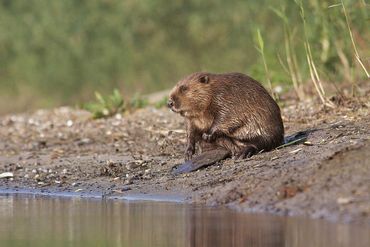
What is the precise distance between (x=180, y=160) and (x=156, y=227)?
306 centimetres

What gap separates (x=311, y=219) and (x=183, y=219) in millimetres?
905

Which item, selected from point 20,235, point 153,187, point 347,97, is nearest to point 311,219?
point 20,235

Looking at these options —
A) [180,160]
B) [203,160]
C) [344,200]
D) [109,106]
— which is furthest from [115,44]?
[344,200]

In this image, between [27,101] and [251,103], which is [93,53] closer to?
[27,101]

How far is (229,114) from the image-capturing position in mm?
9500

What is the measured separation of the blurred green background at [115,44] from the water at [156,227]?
8060mm

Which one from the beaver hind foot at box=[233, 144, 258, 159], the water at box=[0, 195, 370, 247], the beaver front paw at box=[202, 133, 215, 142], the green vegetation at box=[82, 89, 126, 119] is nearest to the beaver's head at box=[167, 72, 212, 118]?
the beaver front paw at box=[202, 133, 215, 142]

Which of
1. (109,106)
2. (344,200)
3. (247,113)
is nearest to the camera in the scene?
(344,200)

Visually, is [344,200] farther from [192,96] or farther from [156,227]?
[192,96]

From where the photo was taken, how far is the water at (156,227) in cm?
641

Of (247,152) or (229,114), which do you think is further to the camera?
(229,114)

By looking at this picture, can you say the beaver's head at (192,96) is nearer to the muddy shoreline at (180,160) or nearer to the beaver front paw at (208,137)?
the beaver front paw at (208,137)

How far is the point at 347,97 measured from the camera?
1118 cm

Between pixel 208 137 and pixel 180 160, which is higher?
pixel 208 137
